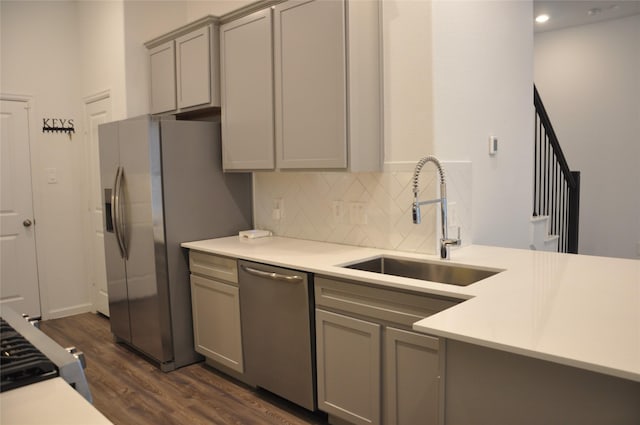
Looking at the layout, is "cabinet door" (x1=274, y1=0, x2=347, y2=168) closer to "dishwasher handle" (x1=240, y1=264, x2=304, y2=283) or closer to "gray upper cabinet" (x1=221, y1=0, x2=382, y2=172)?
"gray upper cabinet" (x1=221, y1=0, x2=382, y2=172)

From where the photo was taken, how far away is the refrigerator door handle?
3703 mm

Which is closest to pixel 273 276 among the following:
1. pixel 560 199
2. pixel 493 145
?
pixel 493 145

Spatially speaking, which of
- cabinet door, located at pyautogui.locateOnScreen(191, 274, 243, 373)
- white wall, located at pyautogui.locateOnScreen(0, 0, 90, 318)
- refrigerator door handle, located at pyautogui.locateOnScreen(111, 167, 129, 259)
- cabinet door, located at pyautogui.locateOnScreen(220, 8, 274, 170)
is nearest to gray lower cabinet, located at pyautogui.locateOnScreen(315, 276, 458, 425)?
cabinet door, located at pyautogui.locateOnScreen(191, 274, 243, 373)

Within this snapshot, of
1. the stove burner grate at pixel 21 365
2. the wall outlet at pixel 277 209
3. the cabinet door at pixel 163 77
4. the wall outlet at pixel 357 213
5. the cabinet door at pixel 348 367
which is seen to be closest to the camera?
the stove burner grate at pixel 21 365

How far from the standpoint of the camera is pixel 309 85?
296 cm

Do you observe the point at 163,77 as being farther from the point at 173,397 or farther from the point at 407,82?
the point at 173,397

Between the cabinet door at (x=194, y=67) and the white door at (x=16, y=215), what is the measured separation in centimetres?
181

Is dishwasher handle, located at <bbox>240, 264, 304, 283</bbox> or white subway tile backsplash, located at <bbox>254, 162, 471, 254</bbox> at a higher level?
white subway tile backsplash, located at <bbox>254, 162, 471, 254</bbox>

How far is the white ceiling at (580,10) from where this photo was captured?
517 cm

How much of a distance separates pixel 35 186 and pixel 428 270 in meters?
3.90

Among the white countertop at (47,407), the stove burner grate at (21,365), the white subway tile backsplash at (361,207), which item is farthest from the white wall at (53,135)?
the white countertop at (47,407)

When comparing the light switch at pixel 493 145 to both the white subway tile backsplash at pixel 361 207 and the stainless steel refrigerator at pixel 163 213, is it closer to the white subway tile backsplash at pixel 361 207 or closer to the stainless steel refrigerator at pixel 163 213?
the white subway tile backsplash at pixel 361 207

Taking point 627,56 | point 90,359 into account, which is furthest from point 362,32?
point 627,56

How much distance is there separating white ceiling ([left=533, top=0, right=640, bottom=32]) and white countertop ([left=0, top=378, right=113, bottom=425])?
18.1 ft
